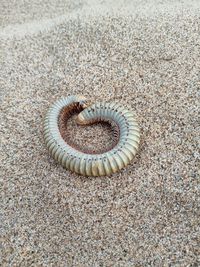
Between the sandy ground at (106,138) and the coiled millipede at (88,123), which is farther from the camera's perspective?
the coiled millipede at (88,123)

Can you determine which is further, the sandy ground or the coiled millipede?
the coiled millipede

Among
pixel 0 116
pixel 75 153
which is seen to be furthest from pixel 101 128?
pixel 0 116

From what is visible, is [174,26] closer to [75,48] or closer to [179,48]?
[179,48]
